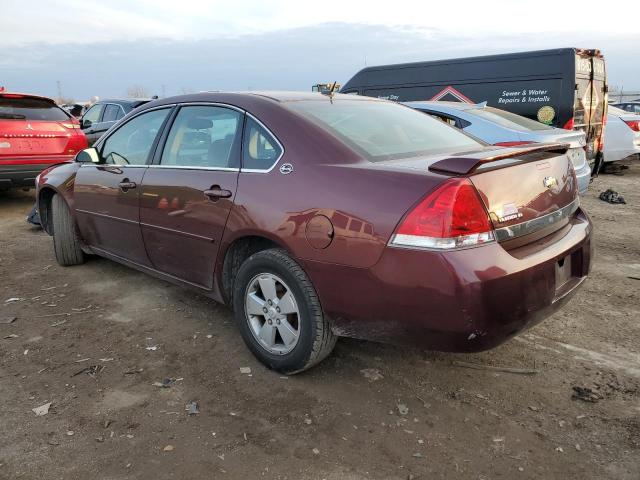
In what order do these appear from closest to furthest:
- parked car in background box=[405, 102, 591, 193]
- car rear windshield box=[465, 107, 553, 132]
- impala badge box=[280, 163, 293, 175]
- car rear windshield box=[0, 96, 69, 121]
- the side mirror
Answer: impala badge box=[280, 163, 293, 175]
the side mirror
parked car in background box=[405, 102, 591, 193]
car rear windshield box=[465, 107, 553, 132]
car rear windshield box=[0, 96, 69, 121]

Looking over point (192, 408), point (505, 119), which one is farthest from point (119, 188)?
point (505, 119)

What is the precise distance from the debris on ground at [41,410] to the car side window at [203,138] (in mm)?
1578

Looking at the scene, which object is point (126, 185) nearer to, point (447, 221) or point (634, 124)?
point (447, 221)

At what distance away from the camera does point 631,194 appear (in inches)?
340

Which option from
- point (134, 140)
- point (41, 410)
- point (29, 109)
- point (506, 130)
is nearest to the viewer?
point (41, 410)

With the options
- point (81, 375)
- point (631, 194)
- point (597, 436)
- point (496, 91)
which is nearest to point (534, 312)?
point (597, 436)

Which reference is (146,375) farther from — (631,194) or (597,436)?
(631,194)

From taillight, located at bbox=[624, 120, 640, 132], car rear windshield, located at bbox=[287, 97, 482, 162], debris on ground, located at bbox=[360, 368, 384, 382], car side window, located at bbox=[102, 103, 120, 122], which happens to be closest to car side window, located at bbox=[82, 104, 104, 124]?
car side window, located at bbox=[102, 103, 120, 122]

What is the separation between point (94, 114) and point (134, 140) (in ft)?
24.7

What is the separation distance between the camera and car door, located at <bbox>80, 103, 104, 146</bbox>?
10.1 m

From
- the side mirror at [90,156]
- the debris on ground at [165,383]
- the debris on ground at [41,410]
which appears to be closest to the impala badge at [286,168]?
the debris on ground at [165,383]

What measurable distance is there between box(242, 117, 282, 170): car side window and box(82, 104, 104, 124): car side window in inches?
336

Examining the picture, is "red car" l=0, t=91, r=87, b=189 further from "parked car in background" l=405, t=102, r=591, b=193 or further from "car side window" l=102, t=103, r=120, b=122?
"parked car in background" l=405, t=102, r=591, b=193

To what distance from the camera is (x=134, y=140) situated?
3982mm
